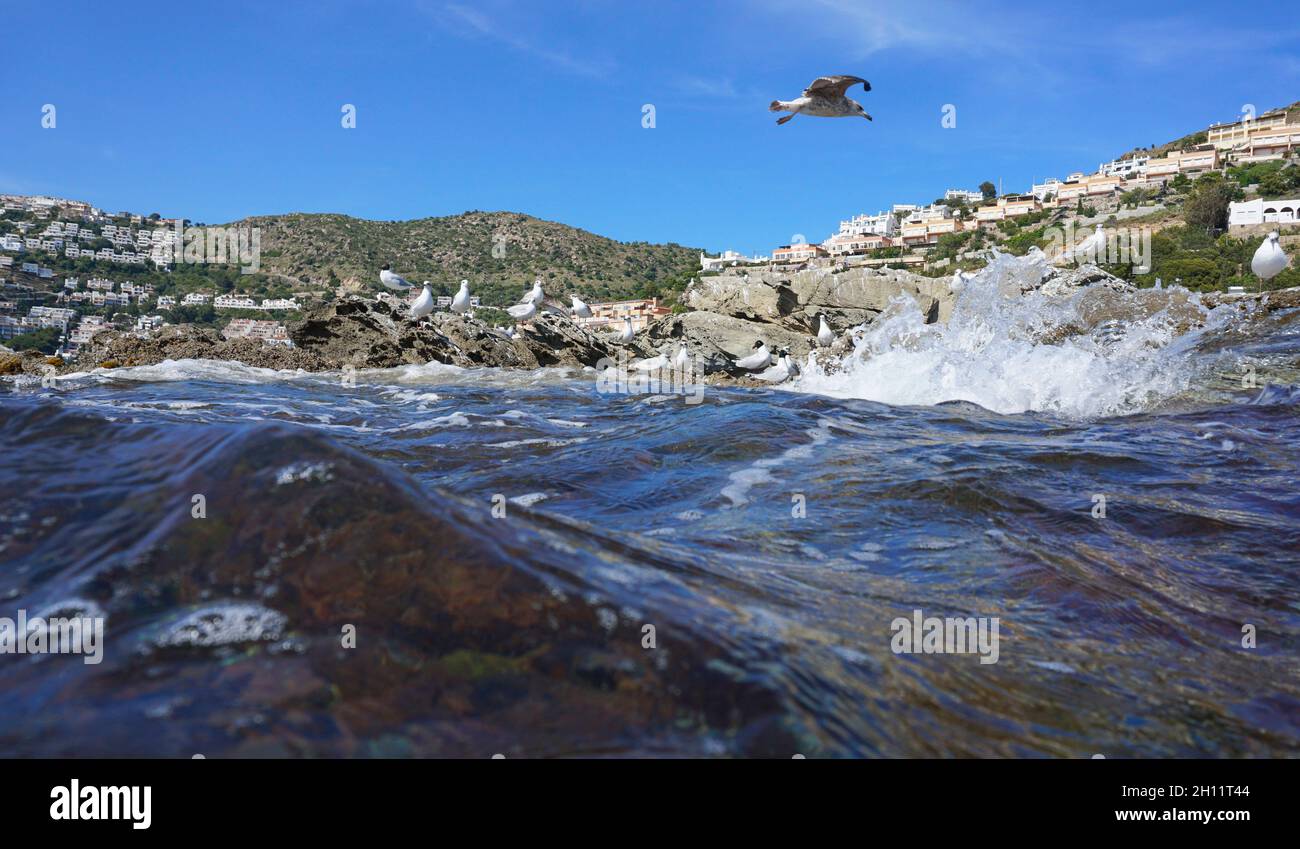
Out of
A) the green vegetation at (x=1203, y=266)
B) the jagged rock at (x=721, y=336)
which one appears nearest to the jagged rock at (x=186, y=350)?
the jagged rock at (x=721, y=336)

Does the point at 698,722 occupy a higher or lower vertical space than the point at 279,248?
lower

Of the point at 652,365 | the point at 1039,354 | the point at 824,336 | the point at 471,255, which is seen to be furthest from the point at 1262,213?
the point at 1039,354

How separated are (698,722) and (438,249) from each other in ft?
268

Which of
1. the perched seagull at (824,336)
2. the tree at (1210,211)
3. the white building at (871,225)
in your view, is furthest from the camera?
the white building at (871,225)

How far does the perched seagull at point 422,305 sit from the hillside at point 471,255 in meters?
42.1

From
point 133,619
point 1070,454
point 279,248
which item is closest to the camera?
point 133,619

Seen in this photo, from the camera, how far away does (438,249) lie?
78938 mm

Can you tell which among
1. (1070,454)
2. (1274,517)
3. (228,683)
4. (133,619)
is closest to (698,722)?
(228,683)

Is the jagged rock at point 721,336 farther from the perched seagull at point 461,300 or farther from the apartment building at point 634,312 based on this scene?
the apartment building at point 634,312

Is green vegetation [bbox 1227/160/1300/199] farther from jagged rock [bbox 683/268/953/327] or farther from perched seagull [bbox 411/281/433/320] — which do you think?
perched seagull [bbox 411/281/433/320]

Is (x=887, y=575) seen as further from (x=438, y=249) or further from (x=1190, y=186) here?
(x=1190, y=186)

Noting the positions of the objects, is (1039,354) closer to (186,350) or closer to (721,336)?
(186,350)

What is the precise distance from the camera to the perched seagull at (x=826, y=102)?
1060 cm
